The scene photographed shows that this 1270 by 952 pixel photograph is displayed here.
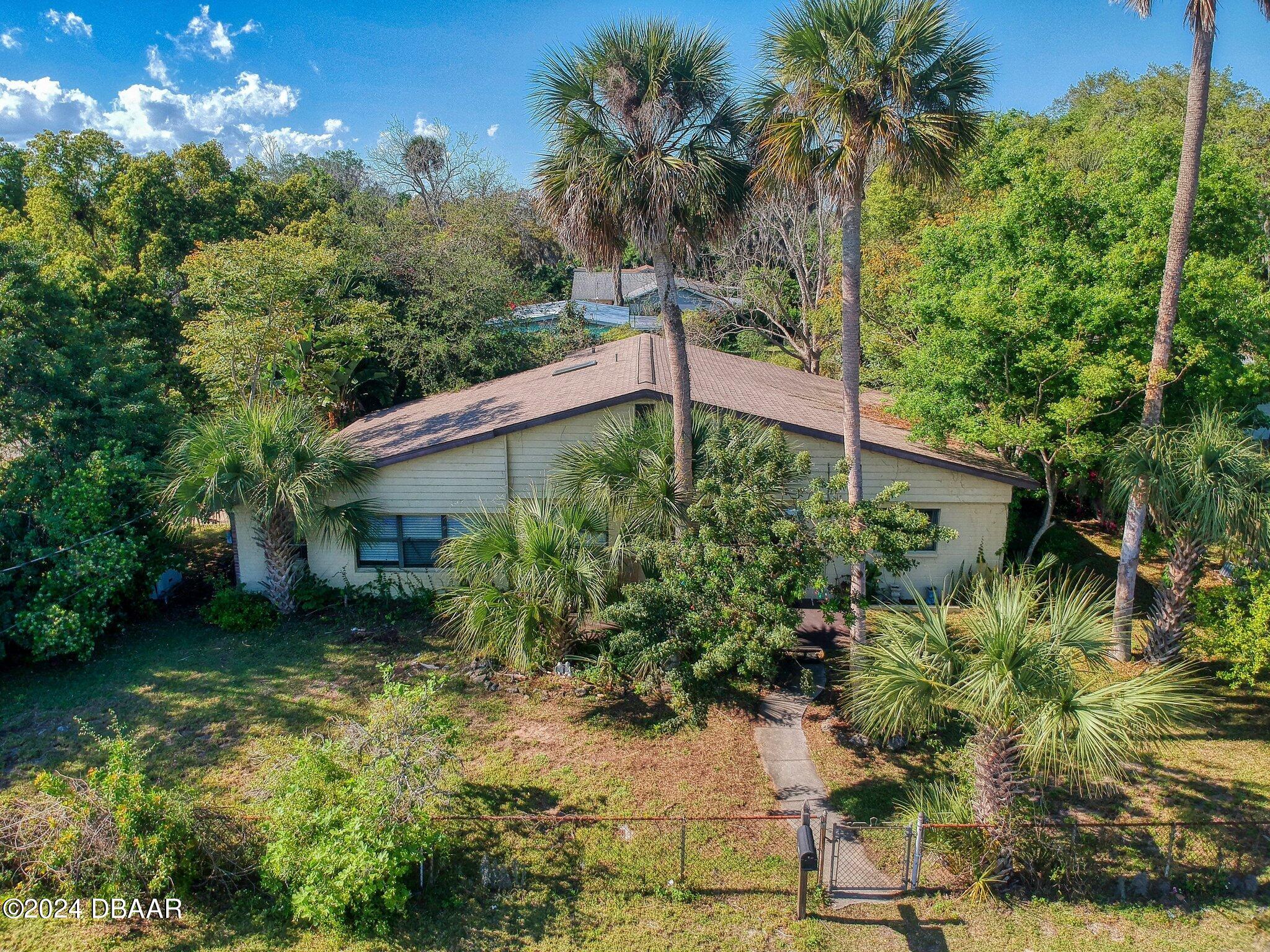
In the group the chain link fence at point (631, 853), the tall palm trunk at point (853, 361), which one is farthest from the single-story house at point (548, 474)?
the chain link fence at point (631, 853)

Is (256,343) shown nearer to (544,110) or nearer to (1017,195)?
(544,110)

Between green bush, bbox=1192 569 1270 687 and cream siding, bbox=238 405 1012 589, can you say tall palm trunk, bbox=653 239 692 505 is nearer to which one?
cream siding, bbox=238 405 1012 589

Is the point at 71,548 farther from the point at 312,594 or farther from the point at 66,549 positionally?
the point at 312,594

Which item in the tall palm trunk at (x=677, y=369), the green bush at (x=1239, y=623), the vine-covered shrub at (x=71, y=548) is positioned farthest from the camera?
the vine-covered shrub at (x=71, y=548)

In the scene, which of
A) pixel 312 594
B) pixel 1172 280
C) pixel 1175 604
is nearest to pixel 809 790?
pixel 1175 604

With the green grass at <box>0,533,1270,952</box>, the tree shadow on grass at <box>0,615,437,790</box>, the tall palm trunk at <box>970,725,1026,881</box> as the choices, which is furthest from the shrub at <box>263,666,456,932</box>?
the tall palm trunk at <box>970,725,1026,881</box>

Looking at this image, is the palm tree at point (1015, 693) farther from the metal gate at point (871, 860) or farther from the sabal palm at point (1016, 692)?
the metal gate at point (871, 860)
